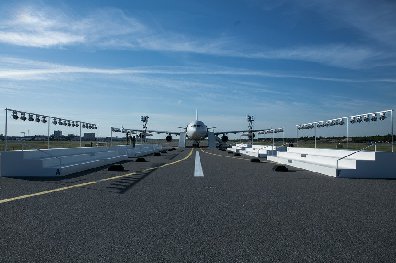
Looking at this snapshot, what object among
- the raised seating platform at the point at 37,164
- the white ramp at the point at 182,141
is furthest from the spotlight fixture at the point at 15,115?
the white ramp at the point at 182,141

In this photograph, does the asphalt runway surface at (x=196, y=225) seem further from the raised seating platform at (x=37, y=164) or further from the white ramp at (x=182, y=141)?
the white ramp at (x=182, y=141)

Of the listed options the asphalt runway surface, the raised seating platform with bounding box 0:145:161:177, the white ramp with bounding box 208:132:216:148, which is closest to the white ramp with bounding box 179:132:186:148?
the white ramp with bounding box 208:132:216:148

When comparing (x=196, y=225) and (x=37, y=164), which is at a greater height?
(x=37, y=164)

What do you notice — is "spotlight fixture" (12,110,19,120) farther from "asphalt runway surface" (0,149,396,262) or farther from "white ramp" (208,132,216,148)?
"white ramp" (208,132,216,148)

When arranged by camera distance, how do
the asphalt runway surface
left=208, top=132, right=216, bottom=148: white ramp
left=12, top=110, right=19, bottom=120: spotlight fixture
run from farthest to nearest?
left=208, top=132, right=216, bottom=148: white ramp
left=12, top=110, right=19, bottom=120: spotlight fixture
the asphalt runway surface

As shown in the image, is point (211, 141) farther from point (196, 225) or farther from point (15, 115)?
point (196, 225)

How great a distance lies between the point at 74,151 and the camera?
27.8 m

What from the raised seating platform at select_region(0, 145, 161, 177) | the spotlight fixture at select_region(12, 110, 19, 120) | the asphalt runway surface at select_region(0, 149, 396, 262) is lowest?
the asphalt runway surface at select_region(0, 149, 396, 262)

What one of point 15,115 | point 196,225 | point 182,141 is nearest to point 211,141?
point 182,141

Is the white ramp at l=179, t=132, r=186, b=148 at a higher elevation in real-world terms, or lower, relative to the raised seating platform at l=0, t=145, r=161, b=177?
higher

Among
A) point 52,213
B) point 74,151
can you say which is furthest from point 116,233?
point 74,151

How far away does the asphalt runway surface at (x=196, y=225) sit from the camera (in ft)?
20.3

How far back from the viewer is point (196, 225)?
825 cm

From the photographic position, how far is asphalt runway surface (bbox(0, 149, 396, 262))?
6181 millimetres
